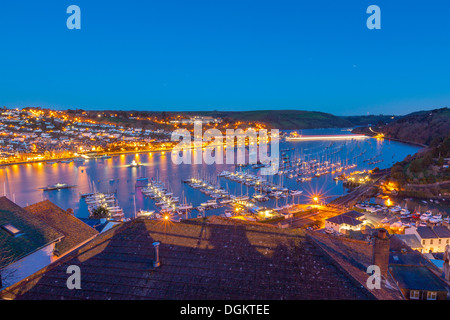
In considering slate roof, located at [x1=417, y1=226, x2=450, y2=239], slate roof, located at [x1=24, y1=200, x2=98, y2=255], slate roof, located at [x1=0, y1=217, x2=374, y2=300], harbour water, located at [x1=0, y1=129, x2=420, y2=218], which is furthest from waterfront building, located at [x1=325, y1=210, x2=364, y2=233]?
slate roof, located at [x1=24, y1=200, x2=98, y2=255]

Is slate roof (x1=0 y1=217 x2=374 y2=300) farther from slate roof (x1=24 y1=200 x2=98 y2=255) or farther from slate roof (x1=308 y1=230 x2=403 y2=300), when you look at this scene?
slate roof (x1=24 y1=200 x2=98 y2=255)

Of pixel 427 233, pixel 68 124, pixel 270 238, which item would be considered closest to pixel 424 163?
pixel 427 233

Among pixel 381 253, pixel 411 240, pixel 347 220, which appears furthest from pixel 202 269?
pixel 347 220

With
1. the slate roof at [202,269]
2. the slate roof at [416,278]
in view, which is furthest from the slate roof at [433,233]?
the slate roof at [202,269]

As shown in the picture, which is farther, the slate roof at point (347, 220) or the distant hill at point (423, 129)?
the distant hill at point (423, 129)

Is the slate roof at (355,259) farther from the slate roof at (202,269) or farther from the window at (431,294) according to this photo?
the window at (431,294)

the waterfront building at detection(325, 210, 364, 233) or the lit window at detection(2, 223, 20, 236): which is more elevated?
the lit window at detection(2, 223, 20, 236)

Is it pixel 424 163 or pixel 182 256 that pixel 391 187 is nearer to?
pixel 424 163
